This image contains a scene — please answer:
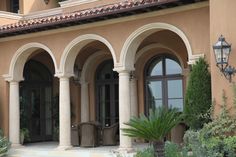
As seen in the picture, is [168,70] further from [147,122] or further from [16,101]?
[147,122]

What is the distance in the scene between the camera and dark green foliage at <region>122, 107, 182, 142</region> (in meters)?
10.3

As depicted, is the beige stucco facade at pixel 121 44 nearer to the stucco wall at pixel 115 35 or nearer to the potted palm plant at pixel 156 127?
the stucco wall at pixel 115 35

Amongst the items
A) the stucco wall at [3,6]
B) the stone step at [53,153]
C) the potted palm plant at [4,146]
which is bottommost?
the stone step at [53,153]

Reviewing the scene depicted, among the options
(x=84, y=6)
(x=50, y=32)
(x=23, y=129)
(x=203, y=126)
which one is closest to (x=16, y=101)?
(x=23, y=129)

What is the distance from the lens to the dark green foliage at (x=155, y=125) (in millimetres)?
10266

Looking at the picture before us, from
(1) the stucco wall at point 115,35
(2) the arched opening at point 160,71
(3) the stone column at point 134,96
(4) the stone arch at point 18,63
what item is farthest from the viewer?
(3) the stone column at point 134,96

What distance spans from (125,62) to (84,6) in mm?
5188

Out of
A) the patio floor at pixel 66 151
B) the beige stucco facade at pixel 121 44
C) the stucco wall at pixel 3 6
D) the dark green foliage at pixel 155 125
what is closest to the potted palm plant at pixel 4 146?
the patio floor at pixel 66 151

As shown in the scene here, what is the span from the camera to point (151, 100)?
725 inches

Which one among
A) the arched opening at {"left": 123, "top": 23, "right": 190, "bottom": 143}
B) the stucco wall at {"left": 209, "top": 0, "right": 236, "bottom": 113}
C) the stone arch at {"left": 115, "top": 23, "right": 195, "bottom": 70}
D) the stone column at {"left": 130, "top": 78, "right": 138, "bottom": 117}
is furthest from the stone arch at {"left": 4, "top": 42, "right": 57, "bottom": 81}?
the stucco wall at {"left": 209, "top": 0, "right": 236, "bottom": 113}

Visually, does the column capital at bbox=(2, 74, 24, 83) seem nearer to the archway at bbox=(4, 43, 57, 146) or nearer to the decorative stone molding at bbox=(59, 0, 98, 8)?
the archway at bbox=(4, 43, 57, 146)

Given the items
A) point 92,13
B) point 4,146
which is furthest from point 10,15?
point 92,13

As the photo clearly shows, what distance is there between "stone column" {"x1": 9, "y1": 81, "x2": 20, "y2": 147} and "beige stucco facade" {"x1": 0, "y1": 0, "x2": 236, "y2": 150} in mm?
314

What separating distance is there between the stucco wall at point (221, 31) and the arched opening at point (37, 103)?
33.4 ft
